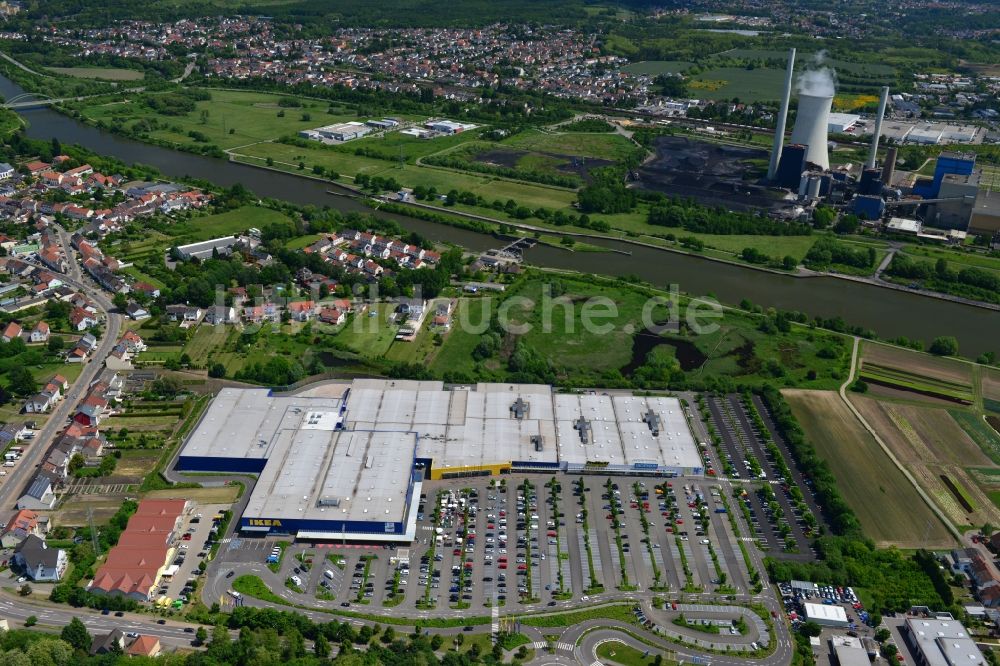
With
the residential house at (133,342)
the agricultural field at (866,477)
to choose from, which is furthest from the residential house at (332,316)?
the agricultural field at (866,477)

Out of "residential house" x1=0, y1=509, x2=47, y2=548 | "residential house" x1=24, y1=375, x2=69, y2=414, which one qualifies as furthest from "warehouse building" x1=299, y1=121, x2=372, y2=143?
"residential house" x1=0, y1=509, x2=47, y2=548

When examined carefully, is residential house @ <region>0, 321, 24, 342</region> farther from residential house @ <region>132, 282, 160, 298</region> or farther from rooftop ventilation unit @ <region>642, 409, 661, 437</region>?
rooftop ventilation unit @ <region>642, 409, 661, 437</region>

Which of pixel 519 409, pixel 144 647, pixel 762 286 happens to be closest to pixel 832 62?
pixel 762 286

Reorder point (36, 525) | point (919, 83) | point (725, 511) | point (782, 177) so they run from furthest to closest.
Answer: point (919, 83), point (782, 177), point (725, 511), point (36, 525)

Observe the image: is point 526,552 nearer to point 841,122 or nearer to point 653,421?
point 653,421

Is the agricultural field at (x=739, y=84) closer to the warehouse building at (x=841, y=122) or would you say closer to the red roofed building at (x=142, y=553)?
the warehouse building at (x=841, y=122)

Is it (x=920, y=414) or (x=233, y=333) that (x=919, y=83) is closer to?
(x=920, y=414)

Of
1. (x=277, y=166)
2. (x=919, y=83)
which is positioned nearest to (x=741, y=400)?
(x=277, y=166)
